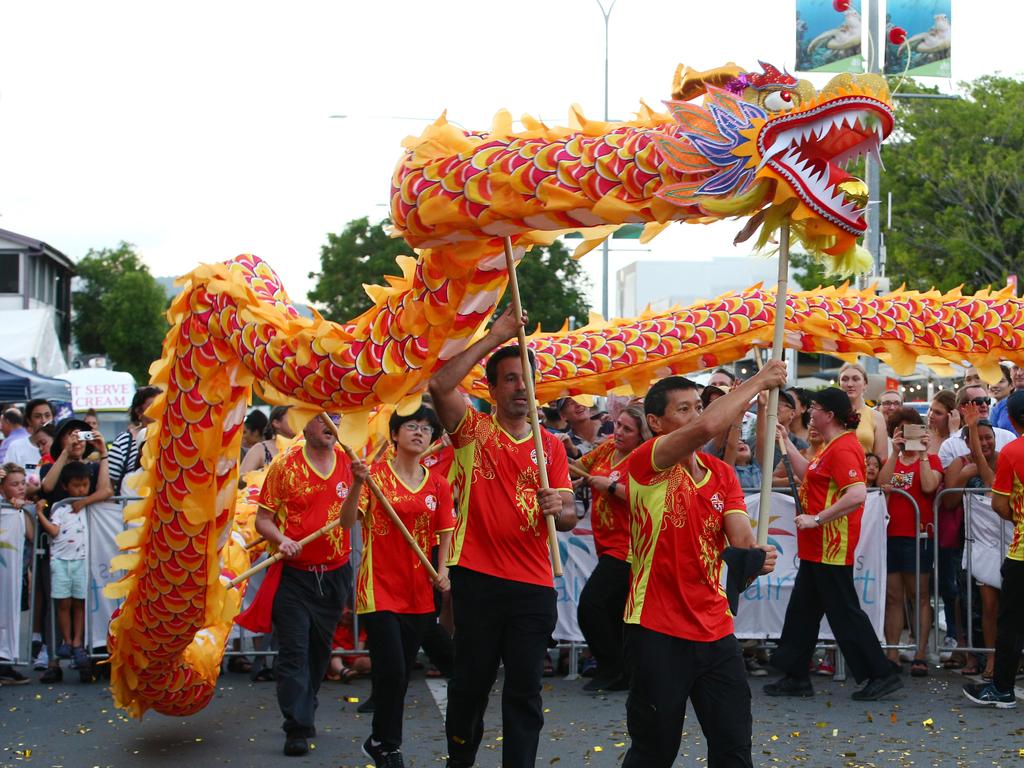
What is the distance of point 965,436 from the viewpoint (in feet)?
30.4

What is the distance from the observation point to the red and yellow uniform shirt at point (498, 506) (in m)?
5.49

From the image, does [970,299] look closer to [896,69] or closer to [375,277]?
[896,69]

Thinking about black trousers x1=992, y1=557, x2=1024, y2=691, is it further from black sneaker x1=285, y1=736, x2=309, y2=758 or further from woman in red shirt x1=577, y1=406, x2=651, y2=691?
black sneaker x1=285, y1=736, x2=309, y2=758

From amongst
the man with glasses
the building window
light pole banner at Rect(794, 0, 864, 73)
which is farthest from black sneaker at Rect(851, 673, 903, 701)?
the building window

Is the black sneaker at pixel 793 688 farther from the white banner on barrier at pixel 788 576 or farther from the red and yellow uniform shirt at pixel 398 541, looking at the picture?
the red and yellow uniform shirt at pixel 398 541

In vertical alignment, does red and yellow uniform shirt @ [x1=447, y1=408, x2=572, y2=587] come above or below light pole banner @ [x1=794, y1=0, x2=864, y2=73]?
below

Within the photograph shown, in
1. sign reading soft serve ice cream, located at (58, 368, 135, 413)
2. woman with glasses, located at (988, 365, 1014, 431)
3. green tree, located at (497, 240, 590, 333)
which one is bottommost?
woman with glasses, located at (988, 365, 1014, 431)

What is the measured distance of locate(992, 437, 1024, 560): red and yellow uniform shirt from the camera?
734 centimetres

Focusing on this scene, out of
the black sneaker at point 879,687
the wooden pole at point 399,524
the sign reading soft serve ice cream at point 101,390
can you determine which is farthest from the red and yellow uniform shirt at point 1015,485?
the sign reading soft serve ice cream at point 101,390

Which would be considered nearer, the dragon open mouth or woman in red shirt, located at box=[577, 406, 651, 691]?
the dragon open mouth

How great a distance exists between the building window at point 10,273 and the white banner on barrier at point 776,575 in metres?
50.8

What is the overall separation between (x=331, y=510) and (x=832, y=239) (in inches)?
133

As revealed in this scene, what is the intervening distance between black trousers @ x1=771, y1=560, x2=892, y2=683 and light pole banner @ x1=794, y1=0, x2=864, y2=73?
10324mm

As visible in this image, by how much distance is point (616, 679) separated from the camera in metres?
8.26
